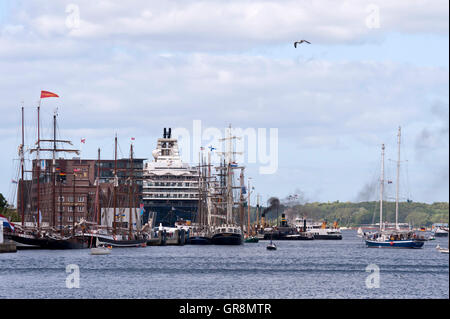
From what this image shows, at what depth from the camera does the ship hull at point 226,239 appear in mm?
146250

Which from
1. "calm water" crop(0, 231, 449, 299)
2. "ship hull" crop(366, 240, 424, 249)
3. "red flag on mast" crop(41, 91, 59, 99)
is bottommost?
"ship hull" crop(366, 240, 424, 249)

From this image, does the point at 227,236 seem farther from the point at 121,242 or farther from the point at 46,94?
the point at 46,94

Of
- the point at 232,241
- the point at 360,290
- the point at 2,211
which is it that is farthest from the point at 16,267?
the point at 2,211

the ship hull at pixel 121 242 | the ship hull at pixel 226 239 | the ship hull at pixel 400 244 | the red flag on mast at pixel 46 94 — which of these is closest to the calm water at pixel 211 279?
the ship hull at pixel 121 242

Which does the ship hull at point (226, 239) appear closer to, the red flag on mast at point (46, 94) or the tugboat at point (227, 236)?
the tugboat at point (227, 236)

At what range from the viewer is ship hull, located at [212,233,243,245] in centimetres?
14625

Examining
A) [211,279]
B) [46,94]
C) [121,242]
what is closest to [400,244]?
[121,242]

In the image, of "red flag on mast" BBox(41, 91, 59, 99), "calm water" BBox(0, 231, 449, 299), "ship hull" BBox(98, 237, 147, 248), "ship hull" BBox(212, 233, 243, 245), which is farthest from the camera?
"ship hull" BBox(212, 233, 243, 245)

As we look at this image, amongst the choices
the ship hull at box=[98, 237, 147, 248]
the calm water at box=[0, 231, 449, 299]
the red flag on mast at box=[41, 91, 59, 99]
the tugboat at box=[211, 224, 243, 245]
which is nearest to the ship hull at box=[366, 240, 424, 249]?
the tugboat at box=[211, 224, 243, 245]

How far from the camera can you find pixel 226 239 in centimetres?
14688

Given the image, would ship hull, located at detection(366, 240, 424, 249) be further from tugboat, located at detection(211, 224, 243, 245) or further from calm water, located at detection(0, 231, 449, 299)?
calm water, located at detection(0, 231, 449, 299)

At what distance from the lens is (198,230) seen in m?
166

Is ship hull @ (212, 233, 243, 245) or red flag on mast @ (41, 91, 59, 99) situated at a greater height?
red flag on mast @ (41, 91, 59, 99)
